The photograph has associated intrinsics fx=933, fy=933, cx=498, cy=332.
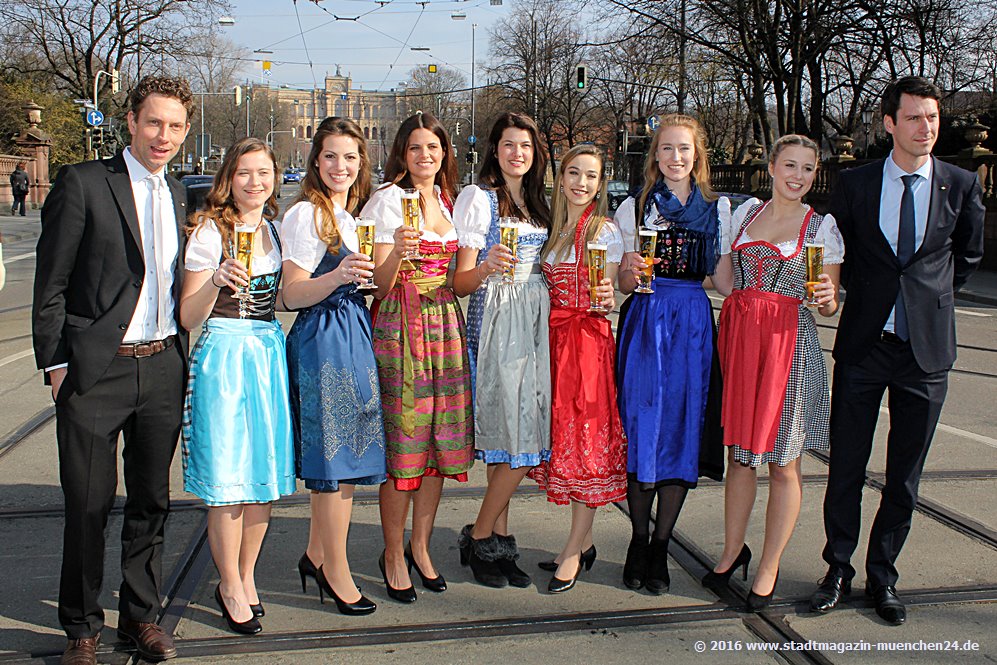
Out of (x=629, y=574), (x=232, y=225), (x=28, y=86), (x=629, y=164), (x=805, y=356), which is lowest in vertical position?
(x=629, y=574)

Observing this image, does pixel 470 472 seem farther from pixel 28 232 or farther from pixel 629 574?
pixel 28 232

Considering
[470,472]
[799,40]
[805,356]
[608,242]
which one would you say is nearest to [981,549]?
[805,356]

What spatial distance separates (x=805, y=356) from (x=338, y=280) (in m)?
1.94

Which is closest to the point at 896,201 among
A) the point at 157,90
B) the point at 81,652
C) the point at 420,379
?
the point at 420,379

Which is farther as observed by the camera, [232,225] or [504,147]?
[504,147]

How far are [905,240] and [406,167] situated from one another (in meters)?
2.07

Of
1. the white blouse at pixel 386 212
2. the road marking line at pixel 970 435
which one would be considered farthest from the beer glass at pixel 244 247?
the road marking line at pixel 970 435

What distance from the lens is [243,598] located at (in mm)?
3629

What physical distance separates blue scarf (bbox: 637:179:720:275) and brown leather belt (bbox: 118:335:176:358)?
2.11 metres

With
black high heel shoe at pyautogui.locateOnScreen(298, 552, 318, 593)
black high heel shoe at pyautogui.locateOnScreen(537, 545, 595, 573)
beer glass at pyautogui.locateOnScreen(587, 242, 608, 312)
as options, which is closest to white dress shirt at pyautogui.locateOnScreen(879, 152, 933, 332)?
beer glass at pyautogui.locateOnScreen(587, 242, 608, 312)

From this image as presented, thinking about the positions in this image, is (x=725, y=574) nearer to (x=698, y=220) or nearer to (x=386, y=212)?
(x=698, y=220)

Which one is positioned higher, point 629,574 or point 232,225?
point 232,225

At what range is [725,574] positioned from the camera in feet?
13.1

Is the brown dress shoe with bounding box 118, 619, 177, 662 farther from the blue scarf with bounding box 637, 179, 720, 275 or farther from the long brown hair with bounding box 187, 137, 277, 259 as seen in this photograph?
the blue scarf with bounding box 637, 179, 720, 275
